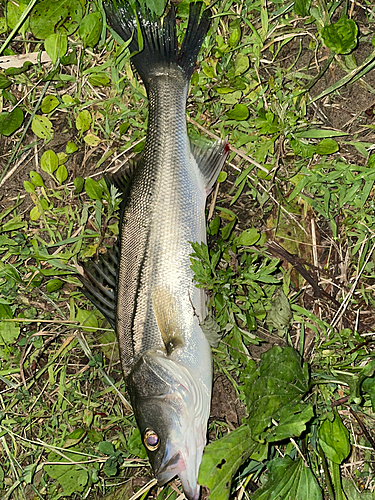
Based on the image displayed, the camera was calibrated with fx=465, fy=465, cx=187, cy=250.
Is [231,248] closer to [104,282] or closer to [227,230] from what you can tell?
[227,230]

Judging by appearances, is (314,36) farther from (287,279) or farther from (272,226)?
(287,279)

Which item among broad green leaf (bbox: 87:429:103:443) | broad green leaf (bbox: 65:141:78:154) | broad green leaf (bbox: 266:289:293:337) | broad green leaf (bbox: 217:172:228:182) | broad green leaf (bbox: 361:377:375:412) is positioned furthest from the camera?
broad green leaf (bbox: 65:141:78:154)

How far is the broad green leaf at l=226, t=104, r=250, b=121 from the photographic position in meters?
2.96

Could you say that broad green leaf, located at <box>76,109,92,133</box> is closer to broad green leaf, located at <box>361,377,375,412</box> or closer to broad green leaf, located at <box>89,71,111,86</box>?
broad green leaf, located at <box>89,71,111,86</box>

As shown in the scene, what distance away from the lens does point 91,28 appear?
3133 mm

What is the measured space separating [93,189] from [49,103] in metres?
0.73

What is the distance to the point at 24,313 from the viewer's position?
132 inches

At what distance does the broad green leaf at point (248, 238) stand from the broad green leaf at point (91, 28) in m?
1.66

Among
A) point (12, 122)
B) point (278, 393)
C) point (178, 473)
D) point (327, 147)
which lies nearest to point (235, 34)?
point (327, 147)

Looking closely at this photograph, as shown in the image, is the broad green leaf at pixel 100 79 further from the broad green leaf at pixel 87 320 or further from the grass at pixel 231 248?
the broad green leaf at pixel 87 320

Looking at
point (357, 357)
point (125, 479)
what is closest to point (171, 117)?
point (357, 357)

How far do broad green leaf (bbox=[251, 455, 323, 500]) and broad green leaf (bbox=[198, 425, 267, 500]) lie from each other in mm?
178

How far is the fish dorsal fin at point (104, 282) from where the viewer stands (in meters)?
2.96

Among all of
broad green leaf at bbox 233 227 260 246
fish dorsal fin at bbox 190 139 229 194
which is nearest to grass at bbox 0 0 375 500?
broad green leaf at bbox 233 227 260 246
